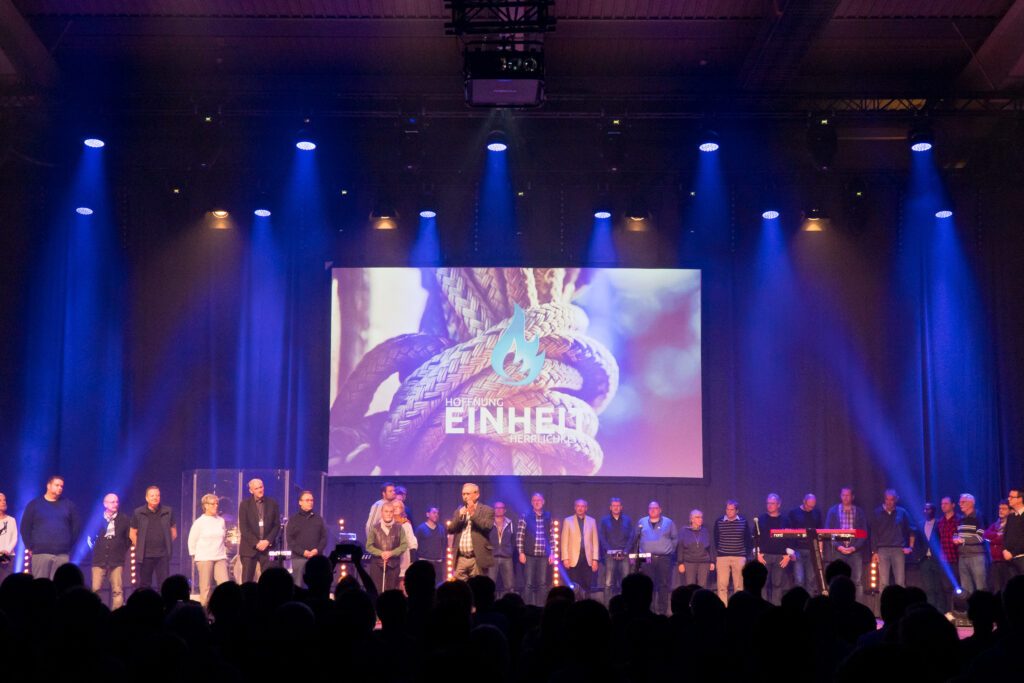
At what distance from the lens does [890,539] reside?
14086 mm

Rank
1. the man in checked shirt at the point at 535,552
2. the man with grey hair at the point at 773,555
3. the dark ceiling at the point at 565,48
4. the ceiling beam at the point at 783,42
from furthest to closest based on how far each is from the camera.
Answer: the man in checked shirt at the point at 535,552, the man with grey hair at the point at 773,555, the dark ceiling at the point at 565,48, the ceiling beam at the point at 783,42

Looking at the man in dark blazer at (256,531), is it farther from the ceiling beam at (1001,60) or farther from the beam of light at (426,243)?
the ceiling beam at (1001,60)

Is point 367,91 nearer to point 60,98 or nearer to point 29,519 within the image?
point 60,98

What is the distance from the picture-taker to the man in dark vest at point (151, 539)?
12820 mm

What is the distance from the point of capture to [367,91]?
14398mm

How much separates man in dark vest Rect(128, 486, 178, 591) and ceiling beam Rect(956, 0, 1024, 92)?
36.3 ft

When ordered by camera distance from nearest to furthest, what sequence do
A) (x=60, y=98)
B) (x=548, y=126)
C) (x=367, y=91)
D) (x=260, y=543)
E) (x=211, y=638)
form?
(x=211, y=638), (x=260, y=543), (x=60, y=98), (x=367, y=91), (x=548, y=126)

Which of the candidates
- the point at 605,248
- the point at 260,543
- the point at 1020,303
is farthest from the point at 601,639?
the point at 1020,303

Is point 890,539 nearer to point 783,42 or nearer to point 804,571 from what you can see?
point 804,571

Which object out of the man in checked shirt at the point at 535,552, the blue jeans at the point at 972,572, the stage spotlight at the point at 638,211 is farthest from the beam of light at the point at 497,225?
the blue jeans at the point at 972,572

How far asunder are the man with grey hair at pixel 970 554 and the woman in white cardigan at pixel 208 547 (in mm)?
8580

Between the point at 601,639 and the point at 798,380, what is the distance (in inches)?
523

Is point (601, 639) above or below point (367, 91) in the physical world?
below

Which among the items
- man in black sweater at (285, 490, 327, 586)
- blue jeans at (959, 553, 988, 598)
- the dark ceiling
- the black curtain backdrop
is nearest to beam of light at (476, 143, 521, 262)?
the black curtain backdrop
